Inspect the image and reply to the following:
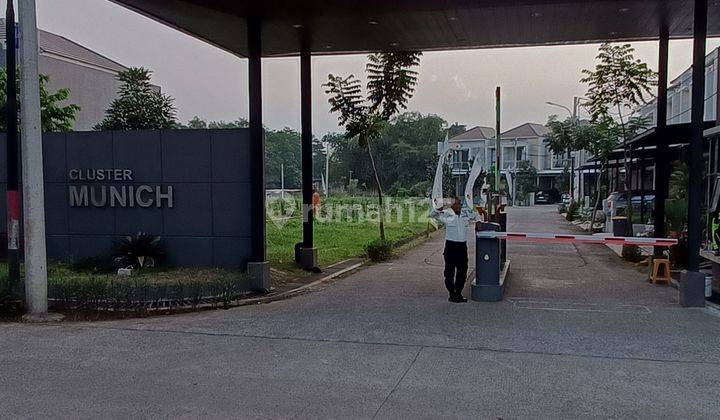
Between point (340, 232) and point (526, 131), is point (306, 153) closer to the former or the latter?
point (340, 232)

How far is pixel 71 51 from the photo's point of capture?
3225 cm

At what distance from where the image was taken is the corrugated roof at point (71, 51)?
3040 cm

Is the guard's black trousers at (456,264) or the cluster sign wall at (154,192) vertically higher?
the cluster sign wall at (154,192)

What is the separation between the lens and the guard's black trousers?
10055 mm

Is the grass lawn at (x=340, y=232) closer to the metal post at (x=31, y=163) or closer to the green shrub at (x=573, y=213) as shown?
the metal post at (x=31, y=163)

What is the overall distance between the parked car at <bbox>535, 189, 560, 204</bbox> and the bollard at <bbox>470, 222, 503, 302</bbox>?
59530 millimetres

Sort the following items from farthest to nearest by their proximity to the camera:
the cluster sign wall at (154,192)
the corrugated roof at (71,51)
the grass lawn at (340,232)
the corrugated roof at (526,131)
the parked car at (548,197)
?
the corrugated roof at (526,131) < the parked car at (548,197) < the corrugated roof at (71,51) < the grass lawn at (340,232) < the cluster sign wall at (154,192)

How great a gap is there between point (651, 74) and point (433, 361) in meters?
14.6

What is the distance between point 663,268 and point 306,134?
7867 millimetres

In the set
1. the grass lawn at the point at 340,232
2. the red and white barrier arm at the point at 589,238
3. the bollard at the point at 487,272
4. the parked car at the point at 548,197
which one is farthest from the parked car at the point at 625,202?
the parked car at the point at 548,197

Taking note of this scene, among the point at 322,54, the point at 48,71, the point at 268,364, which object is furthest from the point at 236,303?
the point at 48,71

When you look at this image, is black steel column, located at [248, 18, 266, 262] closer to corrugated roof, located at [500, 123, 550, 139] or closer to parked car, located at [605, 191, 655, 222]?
parked car, located at [605, 191, 655, 222]

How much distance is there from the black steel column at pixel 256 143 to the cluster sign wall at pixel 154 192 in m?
0.40

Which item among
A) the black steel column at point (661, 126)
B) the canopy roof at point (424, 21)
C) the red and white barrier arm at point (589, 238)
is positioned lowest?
the red and white barrier arm at point (589, 238)
